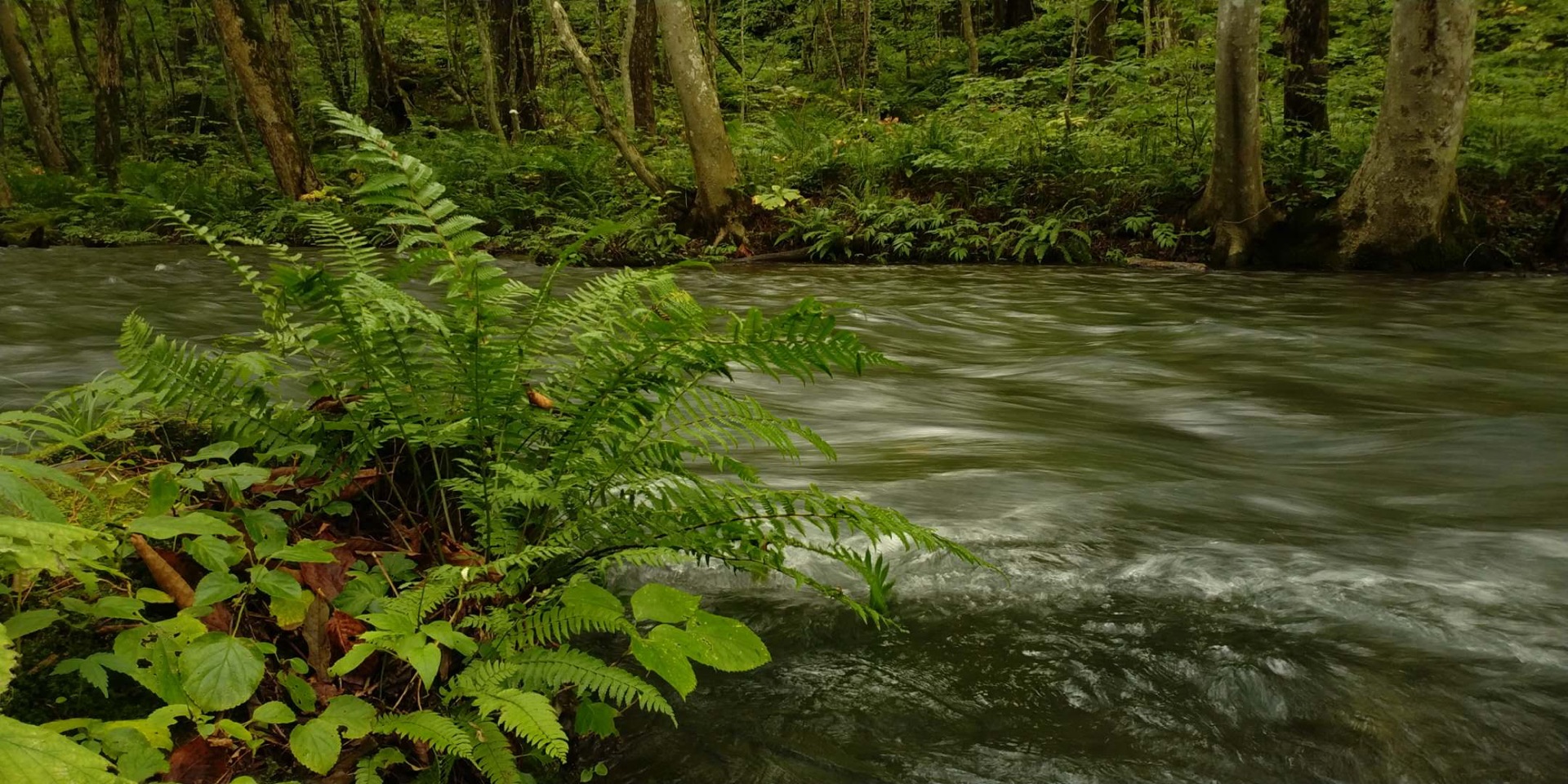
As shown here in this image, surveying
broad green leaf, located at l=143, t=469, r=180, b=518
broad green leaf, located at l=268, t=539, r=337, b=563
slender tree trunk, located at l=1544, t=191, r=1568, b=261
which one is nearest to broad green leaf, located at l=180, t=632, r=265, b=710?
broad green leaf, located at l=268, t=539, r=337, b=563

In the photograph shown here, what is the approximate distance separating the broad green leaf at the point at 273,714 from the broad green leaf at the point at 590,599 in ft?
1.75

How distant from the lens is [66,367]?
5.43m

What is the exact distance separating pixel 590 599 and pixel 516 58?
22.4 meters

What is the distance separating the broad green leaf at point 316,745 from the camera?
1.60m

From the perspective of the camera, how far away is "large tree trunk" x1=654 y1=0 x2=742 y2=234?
12.2 m

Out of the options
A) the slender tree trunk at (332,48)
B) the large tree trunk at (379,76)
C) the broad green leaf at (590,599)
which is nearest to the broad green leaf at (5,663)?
the broad green leaf at (590,599)

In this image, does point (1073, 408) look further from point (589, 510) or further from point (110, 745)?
point (110, 745)

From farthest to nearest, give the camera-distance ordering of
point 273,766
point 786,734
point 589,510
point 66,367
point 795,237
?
point 795,237
point 66,367
point 589,510
point 786,734
point 273,766

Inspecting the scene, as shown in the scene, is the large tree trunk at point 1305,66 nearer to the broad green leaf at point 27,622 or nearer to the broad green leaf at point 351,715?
the broad green leaf at point 351,715

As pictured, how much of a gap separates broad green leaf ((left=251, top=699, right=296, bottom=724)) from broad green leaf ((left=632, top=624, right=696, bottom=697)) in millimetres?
621

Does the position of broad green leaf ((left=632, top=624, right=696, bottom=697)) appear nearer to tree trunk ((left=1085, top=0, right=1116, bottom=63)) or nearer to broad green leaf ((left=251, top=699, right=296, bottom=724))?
broad green leaf ((left=251, top=699, right=296, bottom=724))

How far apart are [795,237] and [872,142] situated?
9.23ft

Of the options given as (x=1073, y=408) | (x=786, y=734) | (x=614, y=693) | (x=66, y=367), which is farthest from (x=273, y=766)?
(x=66, y=367)

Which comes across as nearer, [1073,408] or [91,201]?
[1073,408]
